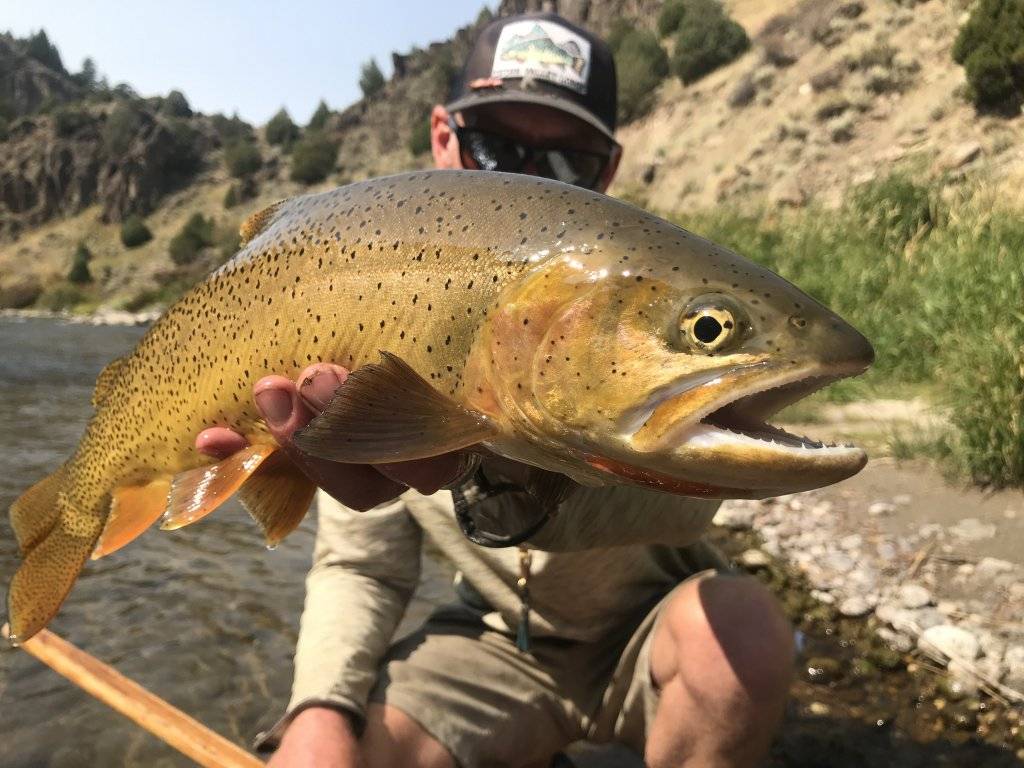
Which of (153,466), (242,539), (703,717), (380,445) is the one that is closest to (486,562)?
(703,717)

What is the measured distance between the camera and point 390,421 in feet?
4.54

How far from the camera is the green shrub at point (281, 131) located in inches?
2712

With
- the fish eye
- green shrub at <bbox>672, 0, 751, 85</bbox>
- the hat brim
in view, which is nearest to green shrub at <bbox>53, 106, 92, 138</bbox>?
green shrub at <bbox>672, 0, 751, 85</bbox>

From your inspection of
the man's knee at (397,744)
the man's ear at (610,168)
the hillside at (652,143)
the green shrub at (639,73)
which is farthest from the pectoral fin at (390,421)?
the green shrub at (639,73)

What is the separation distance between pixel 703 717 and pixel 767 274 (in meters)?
1.45

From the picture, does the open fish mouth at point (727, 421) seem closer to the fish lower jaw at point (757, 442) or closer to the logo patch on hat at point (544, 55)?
the fish lower jaw at point (757, 442)

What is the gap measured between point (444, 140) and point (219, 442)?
1999 mm

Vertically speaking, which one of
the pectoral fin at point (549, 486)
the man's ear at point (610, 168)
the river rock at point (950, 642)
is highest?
the man's ear at point (610, 168)

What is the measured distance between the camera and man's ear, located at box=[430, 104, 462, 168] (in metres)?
3.27

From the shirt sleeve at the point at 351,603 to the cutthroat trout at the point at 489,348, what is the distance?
68 centimetres

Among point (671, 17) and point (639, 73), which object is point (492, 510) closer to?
point (639, 73)

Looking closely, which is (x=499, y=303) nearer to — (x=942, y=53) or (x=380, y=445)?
(x=380, y=445)

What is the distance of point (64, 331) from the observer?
2423 cm

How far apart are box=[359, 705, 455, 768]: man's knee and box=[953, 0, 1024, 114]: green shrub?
16.6 metres
